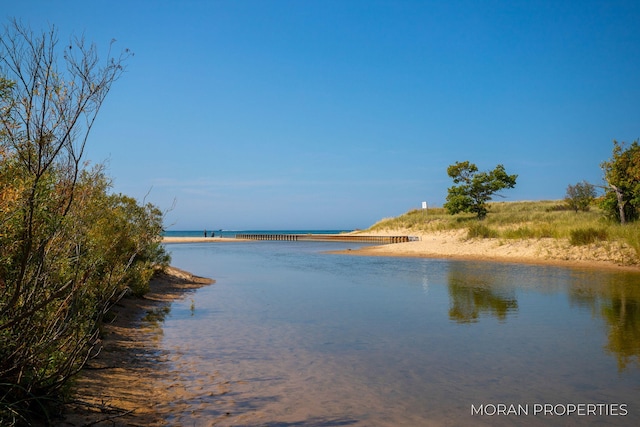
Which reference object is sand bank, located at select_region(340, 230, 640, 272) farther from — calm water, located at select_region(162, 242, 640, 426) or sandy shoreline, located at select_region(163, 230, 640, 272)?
calm water, located at select_region(162, 242, 640, 426)

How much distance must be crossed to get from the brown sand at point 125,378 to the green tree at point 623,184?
22817 millimetres

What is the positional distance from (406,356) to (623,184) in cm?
2194

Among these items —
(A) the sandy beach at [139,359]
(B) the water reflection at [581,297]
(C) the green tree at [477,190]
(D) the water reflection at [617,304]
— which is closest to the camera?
(A) the sandy beach at [139,359]

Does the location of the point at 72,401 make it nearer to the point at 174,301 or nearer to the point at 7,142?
the point at 7,142

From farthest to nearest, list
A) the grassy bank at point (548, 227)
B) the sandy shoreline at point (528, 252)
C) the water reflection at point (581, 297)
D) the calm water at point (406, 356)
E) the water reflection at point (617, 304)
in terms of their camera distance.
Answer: the grassy bank at point (548, 227) → the sandy shoreline at point (528, 252) → the water reflection at point (581, 297) → the water reflection at point (617, 304) → the calm water at point (406, 356)

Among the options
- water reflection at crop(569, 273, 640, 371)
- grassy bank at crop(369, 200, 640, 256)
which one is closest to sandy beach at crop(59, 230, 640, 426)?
grassy bank at crop(369, 200, 640, 256)

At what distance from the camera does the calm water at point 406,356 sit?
511 cm

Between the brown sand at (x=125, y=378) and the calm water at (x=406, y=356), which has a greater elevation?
the brown sand at (x=125, y=378)

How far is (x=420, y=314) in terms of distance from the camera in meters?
10.6

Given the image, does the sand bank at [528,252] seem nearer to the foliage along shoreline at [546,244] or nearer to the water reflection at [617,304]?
the foliage along shoreline at [546,244]

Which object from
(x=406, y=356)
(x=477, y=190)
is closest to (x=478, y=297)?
(x=406, y=356)

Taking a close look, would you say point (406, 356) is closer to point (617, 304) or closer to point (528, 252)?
point (617, 304)

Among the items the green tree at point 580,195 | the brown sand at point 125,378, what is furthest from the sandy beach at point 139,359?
the green tree at point 580,195

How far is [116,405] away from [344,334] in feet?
15.2
